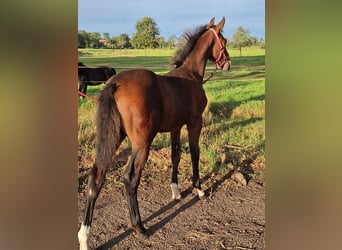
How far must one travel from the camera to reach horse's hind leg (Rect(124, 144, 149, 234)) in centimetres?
246

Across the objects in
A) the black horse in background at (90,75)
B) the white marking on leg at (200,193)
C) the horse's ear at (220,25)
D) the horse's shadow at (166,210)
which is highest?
the horse's ear at (220,25)

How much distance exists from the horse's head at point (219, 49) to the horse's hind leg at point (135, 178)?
1.43m

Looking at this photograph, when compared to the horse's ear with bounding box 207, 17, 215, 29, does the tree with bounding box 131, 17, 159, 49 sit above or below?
below

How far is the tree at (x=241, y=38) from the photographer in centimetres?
315

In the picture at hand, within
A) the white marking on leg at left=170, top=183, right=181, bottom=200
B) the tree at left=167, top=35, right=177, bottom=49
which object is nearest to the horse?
the white marking on leg at left=170, top=183, right=181, bottom=200

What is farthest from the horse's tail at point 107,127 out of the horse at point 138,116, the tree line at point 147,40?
the tree line at point 147,40

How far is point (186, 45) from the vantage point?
11.1ft

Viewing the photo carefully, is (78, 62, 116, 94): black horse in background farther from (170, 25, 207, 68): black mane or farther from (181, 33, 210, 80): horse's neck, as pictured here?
(181, 33, 210, 80): horse's neck

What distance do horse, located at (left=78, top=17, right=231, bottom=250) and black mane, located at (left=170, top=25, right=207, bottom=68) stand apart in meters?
0.12

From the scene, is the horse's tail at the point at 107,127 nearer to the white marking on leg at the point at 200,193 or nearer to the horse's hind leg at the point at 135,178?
the horse's hind leg at the point at 135,178

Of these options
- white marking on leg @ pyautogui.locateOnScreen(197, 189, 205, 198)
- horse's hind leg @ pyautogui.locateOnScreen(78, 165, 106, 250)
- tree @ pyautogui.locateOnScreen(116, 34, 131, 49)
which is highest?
tree @ pyautogui.locateOnScreen(116, 34, 131, 49)
